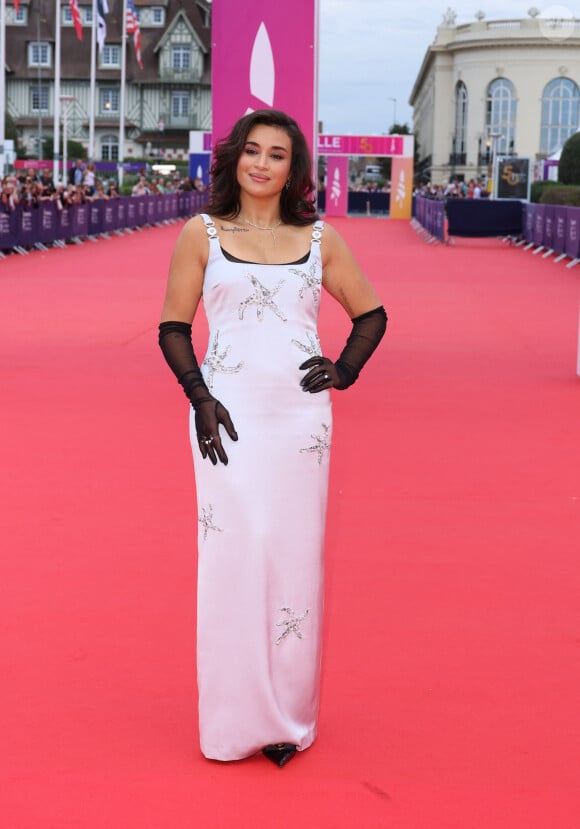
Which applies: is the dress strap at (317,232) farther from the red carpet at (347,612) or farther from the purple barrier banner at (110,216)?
the purple barrier banner at (110,216)

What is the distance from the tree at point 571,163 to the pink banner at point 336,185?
19.9 m

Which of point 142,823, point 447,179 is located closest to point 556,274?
point 142,823

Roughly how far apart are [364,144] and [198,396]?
60696 millimetres

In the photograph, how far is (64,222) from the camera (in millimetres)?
34125

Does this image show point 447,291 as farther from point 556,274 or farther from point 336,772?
point 336,772

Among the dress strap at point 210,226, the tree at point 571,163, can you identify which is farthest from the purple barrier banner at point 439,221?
the dress strap at point 210,226

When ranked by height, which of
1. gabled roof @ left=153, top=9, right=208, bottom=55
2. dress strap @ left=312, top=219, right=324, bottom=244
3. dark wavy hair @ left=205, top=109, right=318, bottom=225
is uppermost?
gabled roof @ left=153, top=9, right=208, bottom=55

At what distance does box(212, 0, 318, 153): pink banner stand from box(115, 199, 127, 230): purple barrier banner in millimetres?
32417

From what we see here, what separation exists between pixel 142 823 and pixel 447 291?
19.5 metres

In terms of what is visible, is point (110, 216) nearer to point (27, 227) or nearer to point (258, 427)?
point (27, 227)

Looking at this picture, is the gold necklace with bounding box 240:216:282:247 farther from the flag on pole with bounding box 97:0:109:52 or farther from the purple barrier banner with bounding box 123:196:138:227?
the flag on pole with bounding box 97:0:109:52

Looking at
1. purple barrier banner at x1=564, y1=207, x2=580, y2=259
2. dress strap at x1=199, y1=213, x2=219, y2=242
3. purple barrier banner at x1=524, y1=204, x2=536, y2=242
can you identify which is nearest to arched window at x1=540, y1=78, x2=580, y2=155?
purple barrier banner at x1=524, y1=204, x2=536, y2=242

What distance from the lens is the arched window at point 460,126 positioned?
117812 mm

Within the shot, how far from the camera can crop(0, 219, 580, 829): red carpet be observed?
3945mm
